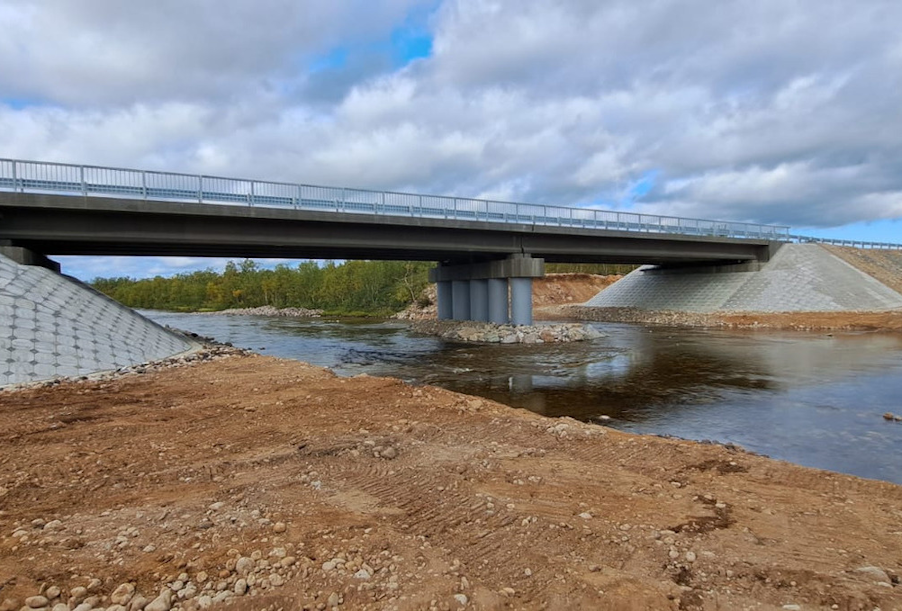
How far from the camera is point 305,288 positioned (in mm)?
111875

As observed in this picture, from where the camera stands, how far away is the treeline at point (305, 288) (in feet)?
307

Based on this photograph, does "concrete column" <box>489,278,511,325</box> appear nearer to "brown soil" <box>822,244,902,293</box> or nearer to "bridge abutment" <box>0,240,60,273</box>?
"bridge abutment" <box>0,240,60,273</box>

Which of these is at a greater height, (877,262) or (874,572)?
(877,262)

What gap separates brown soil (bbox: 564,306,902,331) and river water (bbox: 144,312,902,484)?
554 centimetres

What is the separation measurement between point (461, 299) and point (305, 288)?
72.4m

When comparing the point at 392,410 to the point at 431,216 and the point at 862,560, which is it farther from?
the point at 431,216

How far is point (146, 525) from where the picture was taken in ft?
19.8

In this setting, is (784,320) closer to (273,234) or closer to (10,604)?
(273,234)

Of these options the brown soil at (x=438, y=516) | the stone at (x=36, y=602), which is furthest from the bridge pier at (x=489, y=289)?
the stone at (x=36, y=602)

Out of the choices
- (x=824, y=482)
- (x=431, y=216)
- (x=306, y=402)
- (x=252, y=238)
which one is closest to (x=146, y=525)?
(x=306, y=402)

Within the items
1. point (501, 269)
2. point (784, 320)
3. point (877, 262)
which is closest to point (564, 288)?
point (877, 262)

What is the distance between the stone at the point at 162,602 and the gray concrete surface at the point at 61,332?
15.5m

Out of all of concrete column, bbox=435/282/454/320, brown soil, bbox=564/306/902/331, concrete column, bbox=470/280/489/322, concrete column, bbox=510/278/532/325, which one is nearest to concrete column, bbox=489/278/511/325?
concrete column, bbox=470/280/489/322

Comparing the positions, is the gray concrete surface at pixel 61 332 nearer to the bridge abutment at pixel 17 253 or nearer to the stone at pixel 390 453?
the bridge abutment at pixel 17 253
